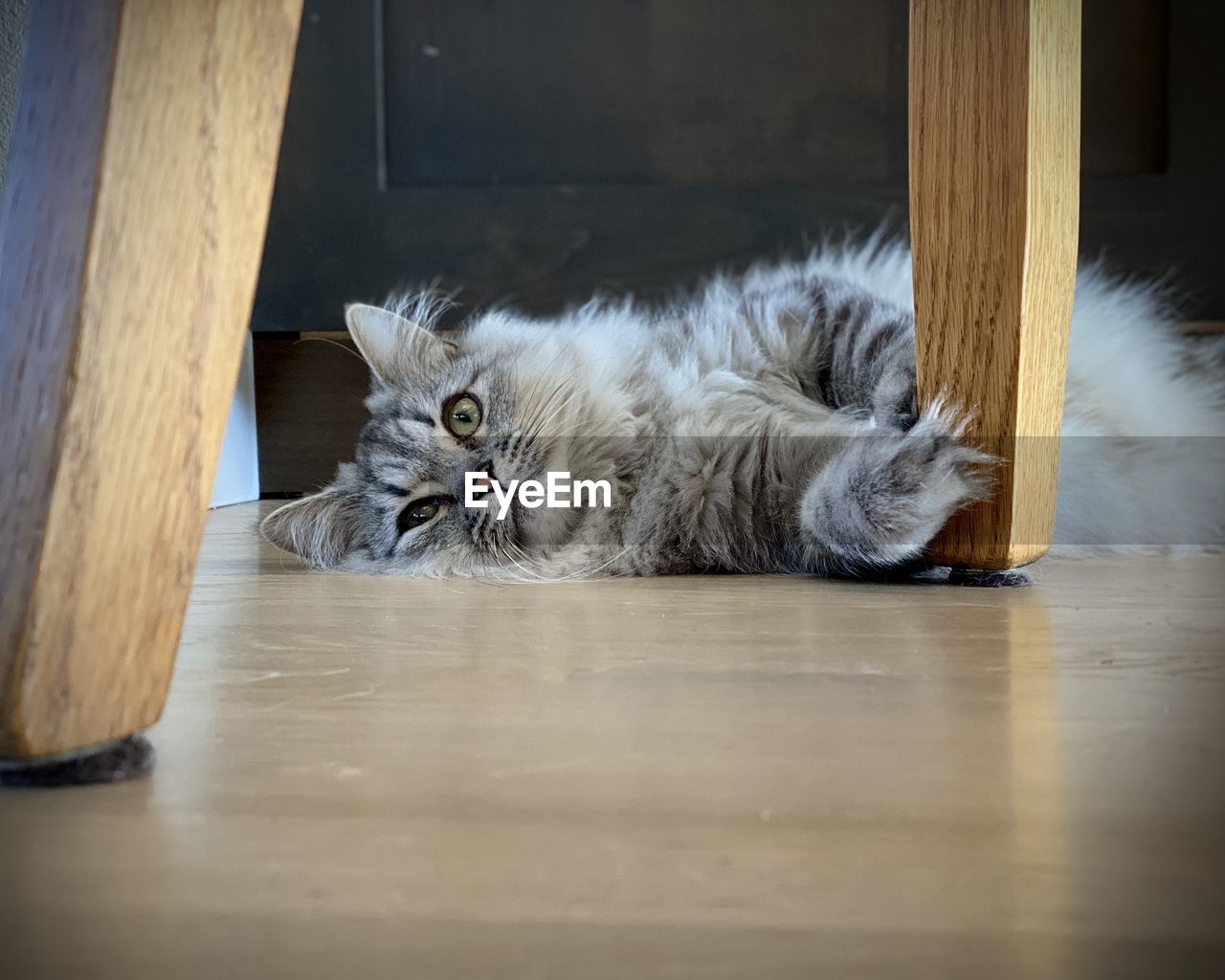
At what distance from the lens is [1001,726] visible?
2.22 feet

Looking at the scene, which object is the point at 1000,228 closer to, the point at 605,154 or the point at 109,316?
the point at 109,316

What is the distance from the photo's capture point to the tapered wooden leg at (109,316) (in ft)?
1.64

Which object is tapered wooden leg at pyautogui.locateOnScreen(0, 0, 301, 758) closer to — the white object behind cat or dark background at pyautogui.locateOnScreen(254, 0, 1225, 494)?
dark background at pyautogui.locateOnScreen(254, 0, 1225, 494)

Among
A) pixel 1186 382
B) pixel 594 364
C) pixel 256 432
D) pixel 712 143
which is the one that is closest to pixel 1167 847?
pixel 594 364

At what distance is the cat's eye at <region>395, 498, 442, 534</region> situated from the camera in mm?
1558

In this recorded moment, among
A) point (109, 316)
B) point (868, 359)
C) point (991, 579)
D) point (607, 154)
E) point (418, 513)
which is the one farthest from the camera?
point (607, 154)

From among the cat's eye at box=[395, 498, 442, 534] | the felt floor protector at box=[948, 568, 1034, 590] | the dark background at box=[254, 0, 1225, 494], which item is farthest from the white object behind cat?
the felt floor protector at box=[948, 568, 1034, 590]

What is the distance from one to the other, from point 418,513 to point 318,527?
0.16 m

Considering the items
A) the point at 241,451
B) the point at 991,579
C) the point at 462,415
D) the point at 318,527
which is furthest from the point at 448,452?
the point at 241,451

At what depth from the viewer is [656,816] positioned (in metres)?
0.53

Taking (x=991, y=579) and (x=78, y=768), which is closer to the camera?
(x=78, y=768)

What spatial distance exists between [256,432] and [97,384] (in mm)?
2132

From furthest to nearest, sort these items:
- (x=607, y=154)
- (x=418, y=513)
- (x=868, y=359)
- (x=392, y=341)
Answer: (x=607, y=154)
(x=392, y=341)
(x=418, y=513)
(x=868, y=359)

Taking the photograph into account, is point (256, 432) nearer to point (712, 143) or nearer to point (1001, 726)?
point (712, 143)
